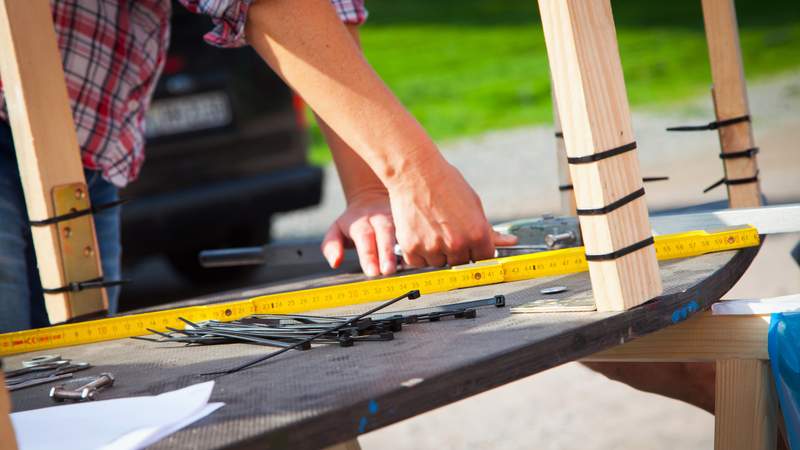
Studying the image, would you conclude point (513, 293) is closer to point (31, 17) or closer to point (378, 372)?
point (378, 372)

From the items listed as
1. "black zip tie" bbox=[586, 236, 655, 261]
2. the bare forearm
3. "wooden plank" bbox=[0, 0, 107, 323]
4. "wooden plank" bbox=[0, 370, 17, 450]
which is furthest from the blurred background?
"wooden plank" bbox=[0, 370, 17, 450]

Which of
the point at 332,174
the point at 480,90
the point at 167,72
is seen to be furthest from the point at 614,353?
the point at 480,90

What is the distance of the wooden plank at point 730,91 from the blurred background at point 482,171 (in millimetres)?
1225

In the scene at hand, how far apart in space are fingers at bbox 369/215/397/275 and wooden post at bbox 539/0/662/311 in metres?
0.69

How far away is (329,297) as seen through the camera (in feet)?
6.27

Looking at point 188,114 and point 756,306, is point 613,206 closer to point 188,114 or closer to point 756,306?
point 756,306

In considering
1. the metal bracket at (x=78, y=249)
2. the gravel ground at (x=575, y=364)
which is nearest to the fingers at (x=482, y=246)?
the metal bracket at (x=78, y=249)

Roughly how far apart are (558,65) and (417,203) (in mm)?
446

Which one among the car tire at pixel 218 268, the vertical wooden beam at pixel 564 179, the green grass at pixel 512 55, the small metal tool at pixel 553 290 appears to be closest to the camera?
the small metal tool at pixel 553 290

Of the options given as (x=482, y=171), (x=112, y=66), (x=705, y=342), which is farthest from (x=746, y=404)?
(x=482, y=171)

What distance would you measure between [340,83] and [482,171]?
29.9 ft

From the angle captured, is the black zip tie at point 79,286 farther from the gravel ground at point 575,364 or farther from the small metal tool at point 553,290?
the gravel ground at point 575,364

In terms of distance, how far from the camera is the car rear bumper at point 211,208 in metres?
5.43

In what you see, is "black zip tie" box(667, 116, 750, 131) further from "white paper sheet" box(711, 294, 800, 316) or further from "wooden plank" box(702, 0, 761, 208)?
"white paper sheet" box(711, 294, 800, 316)
